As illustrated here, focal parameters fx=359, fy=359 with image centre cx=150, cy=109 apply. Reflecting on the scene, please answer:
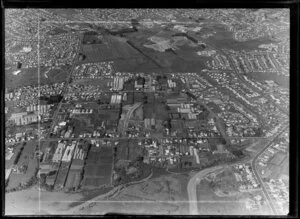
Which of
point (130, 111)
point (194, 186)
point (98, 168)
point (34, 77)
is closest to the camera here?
point (194, 186)

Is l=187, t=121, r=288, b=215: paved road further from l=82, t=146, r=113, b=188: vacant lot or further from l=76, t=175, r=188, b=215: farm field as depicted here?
l=82, t=146, r=113, b=188: vacant lot

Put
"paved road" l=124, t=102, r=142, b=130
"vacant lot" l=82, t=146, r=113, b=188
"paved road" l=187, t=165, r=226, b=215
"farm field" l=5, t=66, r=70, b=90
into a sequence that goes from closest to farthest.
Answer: "paved road" l=187, t=165, r=226, b=215
"vacant lot" l=82, t=146, r=113, b=188
"paved road" l=124, t=102, r=142, b=130
"farm field" l=5, t=66, r=70, b=90

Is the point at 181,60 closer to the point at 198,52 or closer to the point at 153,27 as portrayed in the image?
the point at 198,52

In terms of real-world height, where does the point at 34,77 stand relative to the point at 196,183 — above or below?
above

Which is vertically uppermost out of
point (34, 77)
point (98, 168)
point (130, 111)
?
point (34, 77)

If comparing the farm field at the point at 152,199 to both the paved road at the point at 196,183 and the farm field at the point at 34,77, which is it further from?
the farm field at the point at 34,77

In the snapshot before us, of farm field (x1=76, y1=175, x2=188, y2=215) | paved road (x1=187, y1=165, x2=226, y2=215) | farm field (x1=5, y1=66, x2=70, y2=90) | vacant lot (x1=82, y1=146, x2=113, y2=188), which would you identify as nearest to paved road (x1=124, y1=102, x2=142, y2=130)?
vacant lot (x1=82, y1=146, x2=113, y2=188)

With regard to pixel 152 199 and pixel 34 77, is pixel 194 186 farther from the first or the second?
pixel 34 77

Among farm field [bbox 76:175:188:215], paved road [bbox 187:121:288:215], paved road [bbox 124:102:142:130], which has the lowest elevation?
paved road [bbox 187:121:288:215]

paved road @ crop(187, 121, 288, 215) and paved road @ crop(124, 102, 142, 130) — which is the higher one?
paved road @ crop(124, 102, 142, 130)

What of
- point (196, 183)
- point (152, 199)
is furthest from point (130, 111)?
point (152, 199)

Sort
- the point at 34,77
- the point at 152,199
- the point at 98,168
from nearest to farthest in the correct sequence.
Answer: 1. the point at 152,199
2. the point at 98,168
3. the point at 34,77
